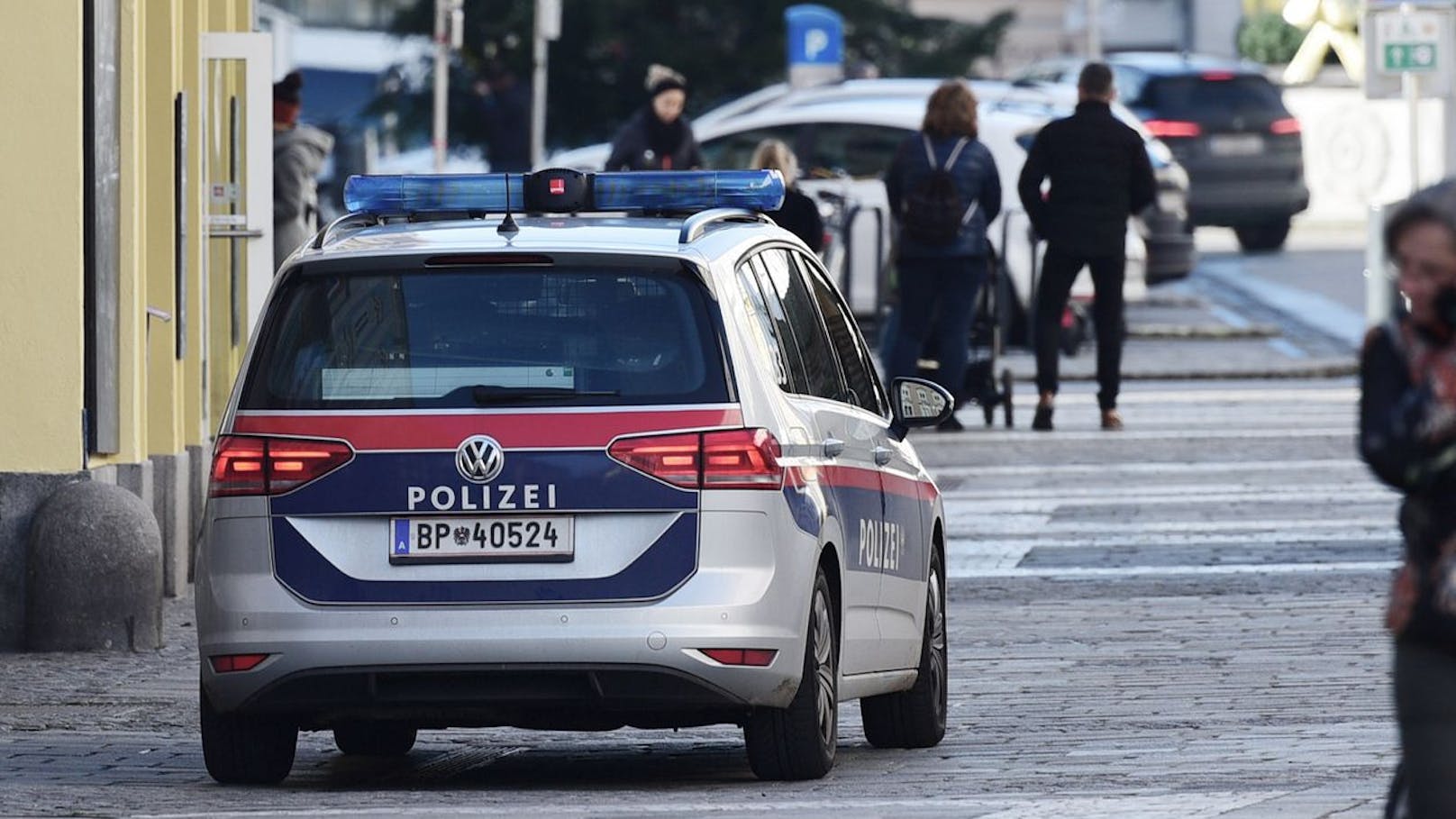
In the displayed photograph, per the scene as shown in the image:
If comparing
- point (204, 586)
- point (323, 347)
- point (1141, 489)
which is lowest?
point (1141, 489)

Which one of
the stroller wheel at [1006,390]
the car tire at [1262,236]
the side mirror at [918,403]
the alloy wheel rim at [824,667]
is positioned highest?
the side mirror at [918,403]

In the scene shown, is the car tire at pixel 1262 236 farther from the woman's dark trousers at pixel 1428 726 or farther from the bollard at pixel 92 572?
the woman's dark trousers at pixel 1428 726

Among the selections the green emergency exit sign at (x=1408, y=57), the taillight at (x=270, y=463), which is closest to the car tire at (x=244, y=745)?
the taillight at (x=270, y=463)

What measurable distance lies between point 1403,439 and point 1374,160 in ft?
131

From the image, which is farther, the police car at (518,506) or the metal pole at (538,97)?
the metal pole at (538,97)

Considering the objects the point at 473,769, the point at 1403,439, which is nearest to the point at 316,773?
the point at 473,769

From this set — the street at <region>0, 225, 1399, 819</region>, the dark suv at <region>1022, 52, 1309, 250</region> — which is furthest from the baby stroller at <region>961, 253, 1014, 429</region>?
the dark suv at <region>1022, 52, 1309, 250</region>

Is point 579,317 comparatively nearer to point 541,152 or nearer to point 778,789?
point 778,789

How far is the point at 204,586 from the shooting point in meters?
8.18

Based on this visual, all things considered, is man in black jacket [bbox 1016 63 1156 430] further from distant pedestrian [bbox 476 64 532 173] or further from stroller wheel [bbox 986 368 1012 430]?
distant pedestrian [bbox 476 64 532 173]

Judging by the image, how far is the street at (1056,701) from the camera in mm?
7977

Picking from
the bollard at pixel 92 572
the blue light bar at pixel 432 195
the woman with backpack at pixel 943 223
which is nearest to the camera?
the blue light bar at pixel 432 195

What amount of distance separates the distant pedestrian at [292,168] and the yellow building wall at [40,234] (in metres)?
6.05

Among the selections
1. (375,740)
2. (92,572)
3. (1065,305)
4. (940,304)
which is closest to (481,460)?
(375,740)
